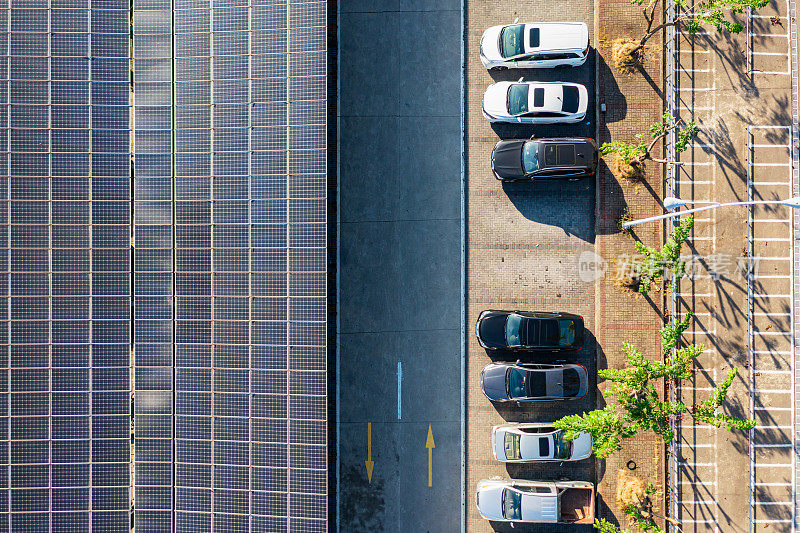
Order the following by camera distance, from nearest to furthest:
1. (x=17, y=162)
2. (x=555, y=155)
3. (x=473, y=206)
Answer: (x=17, y=162), (x=555, y=155), (x=473, y=206)

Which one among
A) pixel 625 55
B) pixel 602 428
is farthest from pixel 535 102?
pixel 602 428

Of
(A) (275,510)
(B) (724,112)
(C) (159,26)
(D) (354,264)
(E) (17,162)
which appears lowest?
(A) (275,510)

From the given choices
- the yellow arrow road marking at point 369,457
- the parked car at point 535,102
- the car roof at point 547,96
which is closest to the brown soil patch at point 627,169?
the parked car at point 535,102

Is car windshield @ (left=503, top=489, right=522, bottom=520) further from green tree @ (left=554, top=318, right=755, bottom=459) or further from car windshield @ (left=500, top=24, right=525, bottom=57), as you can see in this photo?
car windshield @ (left=500, top=24, right=525, bottom=57)

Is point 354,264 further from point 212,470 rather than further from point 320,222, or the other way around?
point 212,470

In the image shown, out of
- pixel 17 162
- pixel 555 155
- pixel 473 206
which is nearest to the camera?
pixel 17 162

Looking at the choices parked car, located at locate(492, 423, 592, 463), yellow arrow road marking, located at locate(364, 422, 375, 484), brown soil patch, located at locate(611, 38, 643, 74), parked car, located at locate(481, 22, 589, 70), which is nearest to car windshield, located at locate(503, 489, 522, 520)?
parked car, located at locate(492, 423, 592, 463)

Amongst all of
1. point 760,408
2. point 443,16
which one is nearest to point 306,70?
point 443,16
